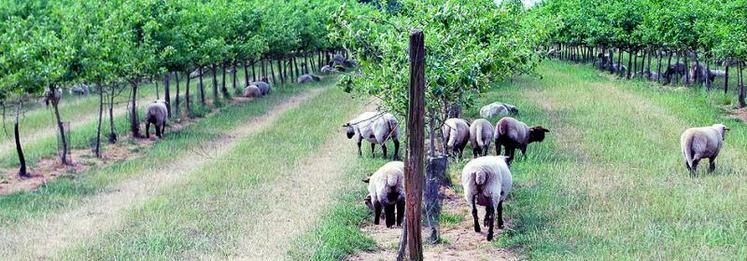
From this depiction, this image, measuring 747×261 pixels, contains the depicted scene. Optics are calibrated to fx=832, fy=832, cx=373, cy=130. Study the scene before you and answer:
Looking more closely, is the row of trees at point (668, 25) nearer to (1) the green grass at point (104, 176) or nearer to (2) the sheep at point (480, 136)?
(2) the sheep at point (480, 136)

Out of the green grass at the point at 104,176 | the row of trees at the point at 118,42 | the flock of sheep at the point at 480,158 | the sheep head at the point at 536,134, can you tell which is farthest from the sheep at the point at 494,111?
the green grass at the point at 104,176

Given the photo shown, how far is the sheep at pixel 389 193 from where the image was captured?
1509 cm

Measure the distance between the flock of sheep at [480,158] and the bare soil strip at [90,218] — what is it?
480 centimetres

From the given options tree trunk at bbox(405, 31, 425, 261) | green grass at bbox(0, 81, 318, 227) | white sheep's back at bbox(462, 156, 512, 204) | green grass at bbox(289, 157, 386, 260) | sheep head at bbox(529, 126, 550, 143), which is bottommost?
green grass at bbox(0, 81, 318, 227)

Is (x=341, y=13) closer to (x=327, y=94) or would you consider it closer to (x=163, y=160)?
(x=163, y=160)

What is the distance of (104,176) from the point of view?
850 inches

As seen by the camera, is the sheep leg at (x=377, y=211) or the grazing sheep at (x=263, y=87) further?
the grazing sheep at (x=263, y=87)

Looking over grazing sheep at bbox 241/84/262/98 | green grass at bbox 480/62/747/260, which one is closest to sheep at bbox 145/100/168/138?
green grass at bbox 480/62/747/260

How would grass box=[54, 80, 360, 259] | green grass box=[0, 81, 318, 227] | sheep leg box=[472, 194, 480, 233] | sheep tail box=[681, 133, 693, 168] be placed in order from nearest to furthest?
grass box=[54, 80, 360, 259]
sheep leg box=[472, 194, 480, 233]
green grass box=[0, 81, 318, 227]
sheep tail box=[681, 133, 693, 168]

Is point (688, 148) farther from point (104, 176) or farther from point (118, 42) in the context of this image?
point (118, 42)

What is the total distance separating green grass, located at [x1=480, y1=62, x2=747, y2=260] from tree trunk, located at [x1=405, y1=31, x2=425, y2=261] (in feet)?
9.62

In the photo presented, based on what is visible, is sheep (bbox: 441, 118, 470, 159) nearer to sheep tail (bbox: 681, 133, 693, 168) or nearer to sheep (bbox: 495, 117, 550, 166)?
sheep (bbox: 495, 117, 550, 166)

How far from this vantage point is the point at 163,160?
24016 millimetres

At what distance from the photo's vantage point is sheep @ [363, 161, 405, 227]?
49.5 feet
